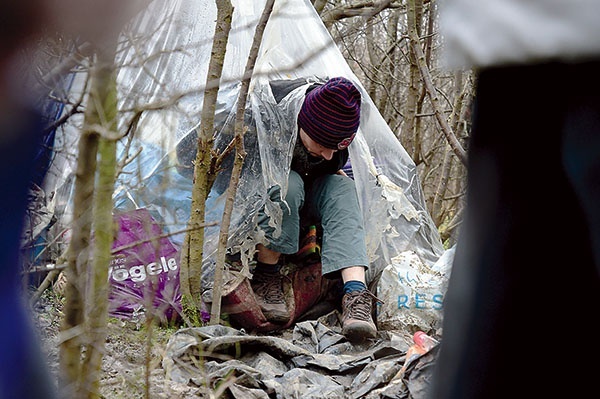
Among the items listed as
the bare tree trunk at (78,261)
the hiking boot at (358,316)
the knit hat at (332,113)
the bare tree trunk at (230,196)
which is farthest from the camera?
the knit hat at (332,113)

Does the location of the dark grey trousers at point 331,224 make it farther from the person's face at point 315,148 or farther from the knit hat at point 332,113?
Answer: the knit hat at point 332,113

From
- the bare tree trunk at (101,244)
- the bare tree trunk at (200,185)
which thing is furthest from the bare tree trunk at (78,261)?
the bare tree trunk at (200,185)

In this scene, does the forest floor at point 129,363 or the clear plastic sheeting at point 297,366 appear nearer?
the forest floor at point 129,363

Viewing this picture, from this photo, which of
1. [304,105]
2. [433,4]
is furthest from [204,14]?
[433,4]

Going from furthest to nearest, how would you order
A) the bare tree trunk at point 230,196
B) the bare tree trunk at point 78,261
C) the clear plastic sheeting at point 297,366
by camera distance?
1. the bare tree trunk at point 230,196
2. the clear plastic sheeting at point 297,366
3. the bare tree trunk at point 78,261

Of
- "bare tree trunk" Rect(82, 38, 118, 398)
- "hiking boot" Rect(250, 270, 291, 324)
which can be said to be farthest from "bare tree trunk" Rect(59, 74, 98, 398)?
"hiking boot" Rect(250, 270, 291, 324)

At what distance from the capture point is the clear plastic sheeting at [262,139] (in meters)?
3.15

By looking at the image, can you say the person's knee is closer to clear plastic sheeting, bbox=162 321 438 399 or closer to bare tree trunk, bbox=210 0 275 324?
bare tree trunk, bbox=210 0 275 324

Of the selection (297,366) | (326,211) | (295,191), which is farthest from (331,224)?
(297,366)

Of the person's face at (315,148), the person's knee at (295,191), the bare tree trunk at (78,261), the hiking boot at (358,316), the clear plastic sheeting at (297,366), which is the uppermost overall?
the person's face at (315,148)

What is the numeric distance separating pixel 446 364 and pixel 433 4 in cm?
451

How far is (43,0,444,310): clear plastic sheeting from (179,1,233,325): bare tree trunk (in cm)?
9

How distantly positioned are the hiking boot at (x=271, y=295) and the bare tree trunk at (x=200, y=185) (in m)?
0.35

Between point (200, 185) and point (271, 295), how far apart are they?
2.17ft
